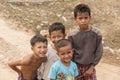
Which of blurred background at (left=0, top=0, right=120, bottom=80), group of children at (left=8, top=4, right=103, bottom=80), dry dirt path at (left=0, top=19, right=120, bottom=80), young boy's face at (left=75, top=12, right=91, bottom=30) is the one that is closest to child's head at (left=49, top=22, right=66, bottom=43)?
group of children at (left=8, top=4, right=103, bottom=80)

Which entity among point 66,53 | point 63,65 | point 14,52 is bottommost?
point 14,52

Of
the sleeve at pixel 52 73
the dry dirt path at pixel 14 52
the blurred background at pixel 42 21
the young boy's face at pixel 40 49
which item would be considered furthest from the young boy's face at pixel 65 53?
the blurred background at pixel 42 21

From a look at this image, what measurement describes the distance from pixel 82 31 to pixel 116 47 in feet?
13.4

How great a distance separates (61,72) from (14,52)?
11.9ft

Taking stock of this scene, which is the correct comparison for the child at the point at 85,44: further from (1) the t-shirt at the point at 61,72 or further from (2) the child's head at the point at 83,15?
(1) the t-shirt at the point at 61,72

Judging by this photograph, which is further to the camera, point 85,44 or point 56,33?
point 85,44

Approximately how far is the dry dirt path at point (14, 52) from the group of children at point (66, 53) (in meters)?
2.40

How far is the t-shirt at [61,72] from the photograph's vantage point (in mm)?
3424

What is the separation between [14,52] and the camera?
6.96 metres

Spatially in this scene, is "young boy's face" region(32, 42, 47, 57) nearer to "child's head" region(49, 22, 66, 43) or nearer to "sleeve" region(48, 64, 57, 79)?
"child's head" region(49, 22, 66, 43)

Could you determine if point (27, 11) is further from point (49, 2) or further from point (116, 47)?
point (116, 47)

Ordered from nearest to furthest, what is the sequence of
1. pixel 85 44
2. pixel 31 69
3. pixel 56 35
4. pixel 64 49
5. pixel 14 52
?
1. pixel 64 49
2. pixel 56 35
3. pixel 85 44
4. pixel 31 69
5. pixel 14 52

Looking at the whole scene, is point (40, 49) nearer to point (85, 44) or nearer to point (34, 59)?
point (34, 59)

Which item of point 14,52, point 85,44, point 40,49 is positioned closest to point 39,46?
point 40,49
